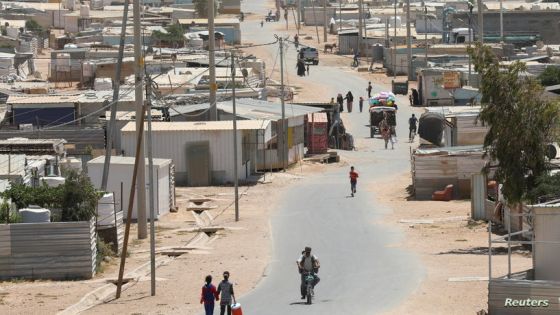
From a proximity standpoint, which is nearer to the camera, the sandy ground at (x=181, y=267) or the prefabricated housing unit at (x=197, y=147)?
the sandy ground at (x=181, y=267)

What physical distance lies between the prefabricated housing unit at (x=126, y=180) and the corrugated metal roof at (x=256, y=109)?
31.2 feet

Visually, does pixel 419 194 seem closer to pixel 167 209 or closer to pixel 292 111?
pixel 167 209

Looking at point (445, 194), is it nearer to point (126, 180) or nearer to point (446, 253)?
point (126, 180)

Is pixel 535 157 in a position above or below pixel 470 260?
above

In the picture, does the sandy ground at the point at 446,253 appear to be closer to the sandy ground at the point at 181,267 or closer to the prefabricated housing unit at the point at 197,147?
the sandy ground at the point at 181,267

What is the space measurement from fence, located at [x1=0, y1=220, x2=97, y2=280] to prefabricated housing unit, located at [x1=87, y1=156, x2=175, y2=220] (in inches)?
307

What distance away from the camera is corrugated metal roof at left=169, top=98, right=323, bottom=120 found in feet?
165

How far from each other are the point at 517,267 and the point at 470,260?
249 centimetres

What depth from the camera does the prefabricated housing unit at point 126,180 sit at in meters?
38.7

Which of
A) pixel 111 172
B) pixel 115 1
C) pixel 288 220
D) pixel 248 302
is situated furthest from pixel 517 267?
pixel 115 1

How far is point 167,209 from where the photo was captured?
1588 inches

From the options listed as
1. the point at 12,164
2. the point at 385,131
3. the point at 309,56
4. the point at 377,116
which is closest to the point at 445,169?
the point at 12,164

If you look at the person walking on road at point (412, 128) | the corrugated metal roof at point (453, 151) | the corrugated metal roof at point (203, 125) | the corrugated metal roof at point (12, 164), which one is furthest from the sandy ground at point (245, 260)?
the person walking on road at point (412, 128)

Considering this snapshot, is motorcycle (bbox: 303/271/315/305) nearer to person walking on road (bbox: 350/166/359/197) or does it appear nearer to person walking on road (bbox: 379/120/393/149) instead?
person walking on road (bbox: 350/166/359/197)
